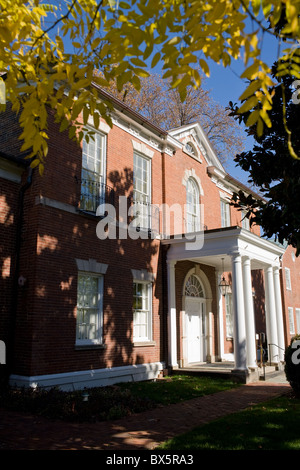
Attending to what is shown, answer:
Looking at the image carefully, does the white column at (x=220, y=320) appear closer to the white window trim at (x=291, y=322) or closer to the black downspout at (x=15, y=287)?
the white window trim at (x=291, y=322)

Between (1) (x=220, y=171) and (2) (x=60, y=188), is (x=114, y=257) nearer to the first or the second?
(2) (x=60, y=188)

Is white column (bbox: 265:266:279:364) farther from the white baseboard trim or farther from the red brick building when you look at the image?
the white baseboard trim

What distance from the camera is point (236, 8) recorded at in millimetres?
3230

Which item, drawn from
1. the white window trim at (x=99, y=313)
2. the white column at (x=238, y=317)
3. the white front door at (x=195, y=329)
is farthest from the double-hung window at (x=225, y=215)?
the white window trim at (x=99, y=313)

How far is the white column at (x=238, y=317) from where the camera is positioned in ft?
42.8

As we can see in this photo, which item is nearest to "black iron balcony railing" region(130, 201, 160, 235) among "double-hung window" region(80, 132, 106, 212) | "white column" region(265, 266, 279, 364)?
"double-hung window" region(80, 132, 106, 212)

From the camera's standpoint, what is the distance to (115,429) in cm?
711

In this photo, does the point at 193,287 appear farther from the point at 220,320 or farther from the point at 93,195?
the point at 93,195

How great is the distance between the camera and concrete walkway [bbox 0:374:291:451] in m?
6.12

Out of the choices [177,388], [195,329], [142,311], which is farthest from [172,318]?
[177,388]

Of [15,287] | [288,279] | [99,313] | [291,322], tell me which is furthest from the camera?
[288,279]

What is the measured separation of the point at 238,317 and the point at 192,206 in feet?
19.8
